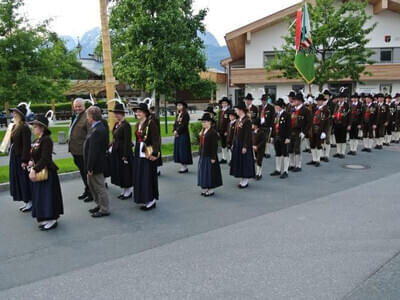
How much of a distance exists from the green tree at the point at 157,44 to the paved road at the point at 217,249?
6517mm

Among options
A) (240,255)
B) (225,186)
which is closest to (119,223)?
(240,255)

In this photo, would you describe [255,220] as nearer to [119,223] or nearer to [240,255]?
[240,255]

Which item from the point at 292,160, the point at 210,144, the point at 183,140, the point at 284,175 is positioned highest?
the point at 210,144

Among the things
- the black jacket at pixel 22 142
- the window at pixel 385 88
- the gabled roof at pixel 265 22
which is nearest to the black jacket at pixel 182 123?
the black jacket at pixel 22 142

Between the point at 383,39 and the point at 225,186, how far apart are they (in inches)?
1012

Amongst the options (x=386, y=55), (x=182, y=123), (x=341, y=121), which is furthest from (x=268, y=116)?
(x=386, y=55)

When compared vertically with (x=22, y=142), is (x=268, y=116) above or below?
above

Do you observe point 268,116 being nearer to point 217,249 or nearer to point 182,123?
point 182,123

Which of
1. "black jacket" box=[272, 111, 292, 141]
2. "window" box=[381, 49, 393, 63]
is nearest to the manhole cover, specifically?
"black jacket" box=[272, 111, 292, 141]

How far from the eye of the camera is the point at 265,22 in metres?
27.9

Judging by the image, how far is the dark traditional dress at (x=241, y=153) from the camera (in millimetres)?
8258

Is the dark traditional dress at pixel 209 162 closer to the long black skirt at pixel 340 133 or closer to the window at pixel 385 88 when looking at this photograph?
the long black skirt at pixel 340 133

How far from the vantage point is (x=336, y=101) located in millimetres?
13125

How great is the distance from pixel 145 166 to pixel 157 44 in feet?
25.9
